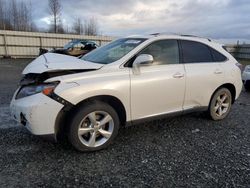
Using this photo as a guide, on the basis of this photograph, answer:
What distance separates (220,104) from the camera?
16.3 feet

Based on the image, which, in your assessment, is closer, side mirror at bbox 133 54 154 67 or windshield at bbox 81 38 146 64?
side mirror at bbox 133 54 154 67

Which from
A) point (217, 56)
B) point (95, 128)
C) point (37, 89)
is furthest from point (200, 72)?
point (37, 89)

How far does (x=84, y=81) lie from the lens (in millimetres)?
3230

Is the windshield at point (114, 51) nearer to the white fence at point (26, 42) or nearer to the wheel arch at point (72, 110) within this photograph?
the wheel arch at point (72, 110)

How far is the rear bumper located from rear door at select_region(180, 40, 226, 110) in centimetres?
234

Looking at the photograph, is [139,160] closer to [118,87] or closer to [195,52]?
[118,87]

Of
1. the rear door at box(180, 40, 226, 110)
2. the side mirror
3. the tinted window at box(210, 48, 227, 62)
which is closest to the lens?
the side mirror

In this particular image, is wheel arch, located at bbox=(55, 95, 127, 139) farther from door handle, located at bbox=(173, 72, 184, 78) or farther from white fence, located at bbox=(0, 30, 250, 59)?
white fence, located at bbox=(0, 30, 250, 59)

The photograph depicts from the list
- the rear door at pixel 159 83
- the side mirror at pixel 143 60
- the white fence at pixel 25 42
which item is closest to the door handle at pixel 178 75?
the rear door at pixel 159 83

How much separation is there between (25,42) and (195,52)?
20758 mm

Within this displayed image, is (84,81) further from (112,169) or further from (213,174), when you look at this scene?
(213,174)

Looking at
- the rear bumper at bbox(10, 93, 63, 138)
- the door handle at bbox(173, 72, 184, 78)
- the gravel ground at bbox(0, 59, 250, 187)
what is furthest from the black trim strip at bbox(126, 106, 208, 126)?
the rear bumper at bbox(10, 93, 63, 138)

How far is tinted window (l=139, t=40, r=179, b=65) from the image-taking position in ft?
13.1

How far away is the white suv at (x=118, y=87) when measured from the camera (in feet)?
10.2
